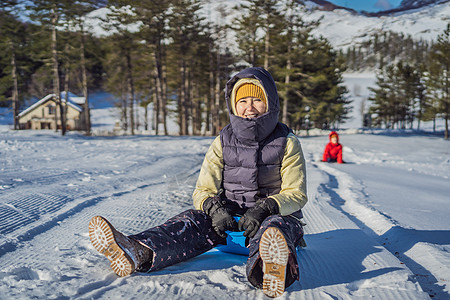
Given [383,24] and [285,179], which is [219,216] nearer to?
[285,179]

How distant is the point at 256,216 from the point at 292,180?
0.45 meters

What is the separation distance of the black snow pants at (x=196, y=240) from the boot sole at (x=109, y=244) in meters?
0.14

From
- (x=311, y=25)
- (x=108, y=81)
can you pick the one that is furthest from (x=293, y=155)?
(x=108, y=81)

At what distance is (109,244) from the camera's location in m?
1.83

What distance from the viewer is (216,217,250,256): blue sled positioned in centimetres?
229

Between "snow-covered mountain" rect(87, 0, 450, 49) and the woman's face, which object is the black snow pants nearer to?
the woman's face

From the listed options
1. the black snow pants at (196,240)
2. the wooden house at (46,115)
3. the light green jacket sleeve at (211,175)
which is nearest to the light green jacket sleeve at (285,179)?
the light green jacket sleeve at (211,175)

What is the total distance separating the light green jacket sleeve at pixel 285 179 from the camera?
7.35ft

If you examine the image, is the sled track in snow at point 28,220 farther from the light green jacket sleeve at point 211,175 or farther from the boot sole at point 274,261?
the boot sole at point 274,261

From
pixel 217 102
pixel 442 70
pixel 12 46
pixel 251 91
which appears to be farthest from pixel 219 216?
pixel 442 70

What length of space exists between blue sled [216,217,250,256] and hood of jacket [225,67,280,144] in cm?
63

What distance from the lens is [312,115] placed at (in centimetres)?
2725

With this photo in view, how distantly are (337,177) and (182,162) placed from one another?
12.8 ft

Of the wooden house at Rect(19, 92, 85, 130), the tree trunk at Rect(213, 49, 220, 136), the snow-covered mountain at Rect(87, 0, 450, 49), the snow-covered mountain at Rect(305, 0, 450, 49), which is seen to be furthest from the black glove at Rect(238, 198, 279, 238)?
the snow-covered mountain at Rect(305, 0, 450, 49)
